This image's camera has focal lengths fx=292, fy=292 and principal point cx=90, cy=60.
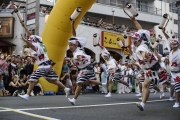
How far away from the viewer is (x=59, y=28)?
40.2ft

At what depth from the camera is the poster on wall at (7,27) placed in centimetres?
2145

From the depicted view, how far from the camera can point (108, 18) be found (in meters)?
29.2

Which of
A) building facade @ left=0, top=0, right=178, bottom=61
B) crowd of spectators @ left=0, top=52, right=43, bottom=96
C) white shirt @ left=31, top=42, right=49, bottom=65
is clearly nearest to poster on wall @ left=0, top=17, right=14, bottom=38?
building facade @ left=0, top=0, right=178, bottom=61

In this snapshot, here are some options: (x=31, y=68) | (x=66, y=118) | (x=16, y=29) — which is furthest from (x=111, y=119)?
(x=16, y=29)

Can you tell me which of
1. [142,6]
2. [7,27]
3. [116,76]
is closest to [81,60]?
[116,76]

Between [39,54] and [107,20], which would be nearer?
[39,54]

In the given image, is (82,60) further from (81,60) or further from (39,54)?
(39,54)

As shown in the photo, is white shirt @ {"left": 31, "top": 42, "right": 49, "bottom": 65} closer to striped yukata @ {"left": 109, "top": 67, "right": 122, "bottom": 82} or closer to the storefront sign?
striped yukata @ {"left": 109, "top": 67, "right": 122, "bottom": 82}

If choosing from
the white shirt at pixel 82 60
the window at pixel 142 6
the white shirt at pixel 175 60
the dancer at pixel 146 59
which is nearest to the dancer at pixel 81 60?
the white shirt at pixel 82 60

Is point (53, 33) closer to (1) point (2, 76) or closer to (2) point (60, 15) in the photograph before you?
(2) point (60, 15)

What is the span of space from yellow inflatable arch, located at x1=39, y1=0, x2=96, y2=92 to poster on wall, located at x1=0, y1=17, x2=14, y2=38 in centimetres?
940

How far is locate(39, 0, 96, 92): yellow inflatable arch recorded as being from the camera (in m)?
11.8

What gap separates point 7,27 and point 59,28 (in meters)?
10.5

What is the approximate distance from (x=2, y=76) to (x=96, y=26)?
13124 mm
